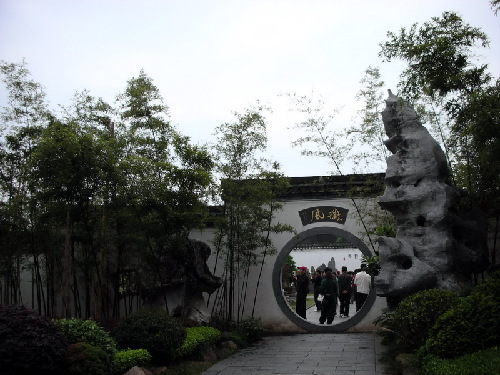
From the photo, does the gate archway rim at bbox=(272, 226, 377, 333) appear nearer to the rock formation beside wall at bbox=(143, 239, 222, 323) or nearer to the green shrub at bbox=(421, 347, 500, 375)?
the rock formation beside wall at bbox=(143, 239, 222, 323)

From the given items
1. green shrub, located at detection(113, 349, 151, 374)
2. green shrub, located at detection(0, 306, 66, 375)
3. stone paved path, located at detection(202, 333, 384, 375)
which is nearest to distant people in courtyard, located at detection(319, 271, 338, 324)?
Answer: stone paved path, located at detection(202, 333, 384, 375)

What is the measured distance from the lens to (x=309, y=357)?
7.61 metres

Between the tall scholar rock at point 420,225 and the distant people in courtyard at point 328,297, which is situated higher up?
the tall scholar rock at point 420,225

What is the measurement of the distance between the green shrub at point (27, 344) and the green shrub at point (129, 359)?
0.81 m

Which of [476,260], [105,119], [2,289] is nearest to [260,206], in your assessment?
[105,119]

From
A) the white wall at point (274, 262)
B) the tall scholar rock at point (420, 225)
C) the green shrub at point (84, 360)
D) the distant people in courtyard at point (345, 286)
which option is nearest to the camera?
the green shrub at point (84, 360)

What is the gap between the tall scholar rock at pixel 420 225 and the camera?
6.54 m

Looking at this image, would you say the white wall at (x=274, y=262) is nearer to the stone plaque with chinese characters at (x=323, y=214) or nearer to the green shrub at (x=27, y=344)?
the stone plaque with chinese characters at (x=323, y=214)

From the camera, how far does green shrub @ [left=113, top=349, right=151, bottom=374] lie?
17.9ft

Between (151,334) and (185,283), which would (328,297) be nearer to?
(185,283)

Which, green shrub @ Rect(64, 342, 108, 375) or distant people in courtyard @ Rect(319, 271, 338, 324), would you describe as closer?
green shrub @ Rect(64, 342, 108, 375)

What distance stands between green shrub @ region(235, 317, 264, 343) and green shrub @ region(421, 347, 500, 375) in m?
4.85

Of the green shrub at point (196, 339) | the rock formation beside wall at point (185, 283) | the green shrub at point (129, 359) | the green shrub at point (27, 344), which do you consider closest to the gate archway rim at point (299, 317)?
the rock formation beside wall at point (185, 283)

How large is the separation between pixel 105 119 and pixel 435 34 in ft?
18.4
